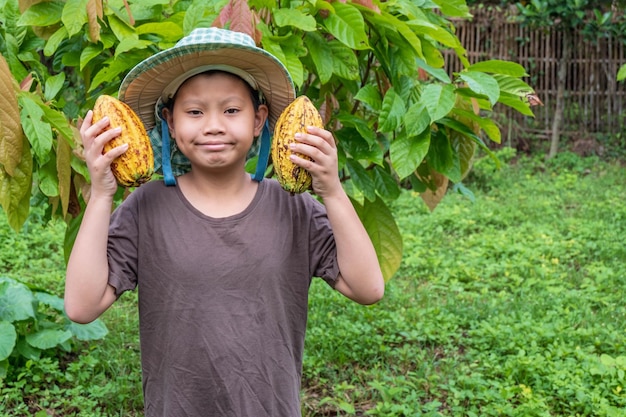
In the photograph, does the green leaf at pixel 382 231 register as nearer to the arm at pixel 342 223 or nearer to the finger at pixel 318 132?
the arm at pixel 342 223

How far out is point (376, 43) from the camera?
7.36ft

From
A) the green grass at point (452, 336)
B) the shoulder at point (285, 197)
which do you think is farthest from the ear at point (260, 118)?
the green grass at point (452, 336)

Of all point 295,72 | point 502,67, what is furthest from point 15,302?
point 502,67

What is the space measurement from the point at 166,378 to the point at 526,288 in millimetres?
3514

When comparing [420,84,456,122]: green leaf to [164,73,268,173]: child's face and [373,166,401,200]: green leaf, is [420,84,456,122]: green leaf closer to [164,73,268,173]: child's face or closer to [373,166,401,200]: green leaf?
[373,166,401,200]: green leaf

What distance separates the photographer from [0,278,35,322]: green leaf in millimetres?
3430

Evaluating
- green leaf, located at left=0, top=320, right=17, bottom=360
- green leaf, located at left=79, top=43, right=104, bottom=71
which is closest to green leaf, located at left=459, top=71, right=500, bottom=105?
green leaf, located at left=79, top=43, right=104, bottom=71

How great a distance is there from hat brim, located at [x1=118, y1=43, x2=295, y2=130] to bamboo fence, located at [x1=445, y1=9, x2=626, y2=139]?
8.32 meters

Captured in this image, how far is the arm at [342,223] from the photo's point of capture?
151cm

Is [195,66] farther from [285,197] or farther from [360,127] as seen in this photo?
[360,127]

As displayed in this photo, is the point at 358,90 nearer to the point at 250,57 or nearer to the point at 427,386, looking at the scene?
the point at 250,57

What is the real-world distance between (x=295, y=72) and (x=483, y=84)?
0.47m

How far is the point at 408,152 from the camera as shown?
2.11m

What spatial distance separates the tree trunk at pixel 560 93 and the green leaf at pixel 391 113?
7767 mm
